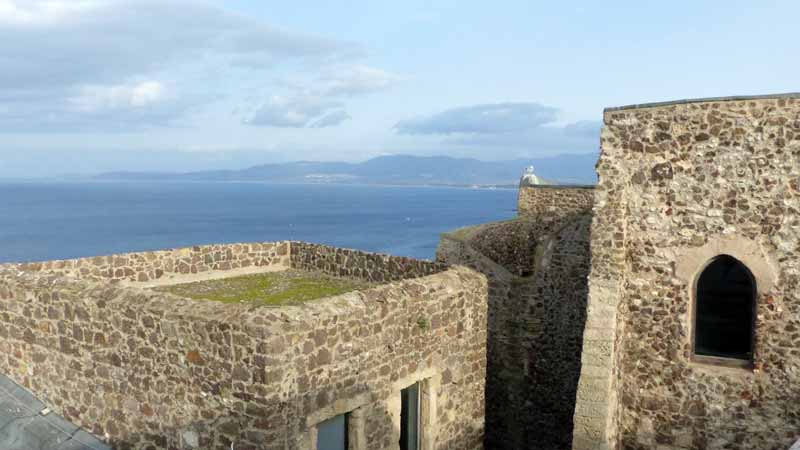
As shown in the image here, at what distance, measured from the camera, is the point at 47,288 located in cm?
995

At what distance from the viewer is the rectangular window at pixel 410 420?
10.7m

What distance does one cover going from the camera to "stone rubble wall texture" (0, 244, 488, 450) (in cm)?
812

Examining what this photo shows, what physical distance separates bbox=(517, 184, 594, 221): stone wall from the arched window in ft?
37.4

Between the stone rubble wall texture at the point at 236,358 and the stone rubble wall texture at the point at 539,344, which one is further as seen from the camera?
the stone rubble wall texture at the point at 539,344

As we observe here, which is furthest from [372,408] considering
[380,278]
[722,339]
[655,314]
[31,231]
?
[31,231]

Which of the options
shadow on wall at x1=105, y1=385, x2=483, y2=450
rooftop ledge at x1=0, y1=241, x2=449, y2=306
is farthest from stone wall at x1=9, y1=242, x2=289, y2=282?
shadow on wall at x1=105, y1=385, x2=483, y2=450

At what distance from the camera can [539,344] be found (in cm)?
1875

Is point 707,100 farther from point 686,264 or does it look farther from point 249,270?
point 249,270

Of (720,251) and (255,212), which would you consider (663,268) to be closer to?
(720,251)

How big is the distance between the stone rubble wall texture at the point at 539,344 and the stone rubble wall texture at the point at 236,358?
7236 mm

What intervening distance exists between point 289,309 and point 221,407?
4.88ft

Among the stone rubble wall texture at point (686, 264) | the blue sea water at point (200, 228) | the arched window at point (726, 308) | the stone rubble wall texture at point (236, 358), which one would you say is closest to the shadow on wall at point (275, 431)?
the stone rubble wall texture at point (236, 358)

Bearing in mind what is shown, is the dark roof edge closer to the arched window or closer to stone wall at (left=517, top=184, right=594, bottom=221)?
the arched window

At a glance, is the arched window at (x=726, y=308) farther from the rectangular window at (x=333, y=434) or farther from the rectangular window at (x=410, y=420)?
the rectangular window at (x=333, y=434)
